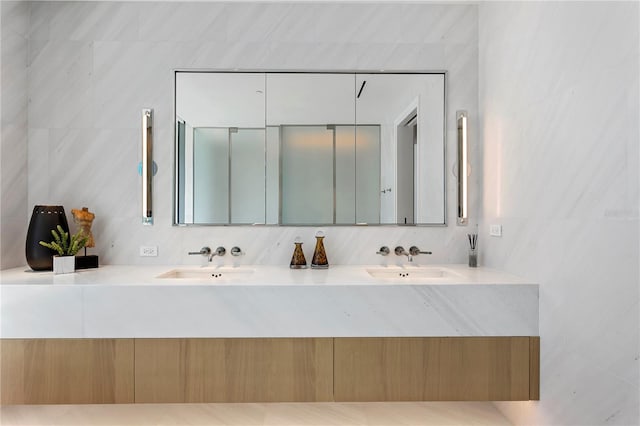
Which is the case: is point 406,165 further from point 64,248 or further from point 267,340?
point 64,248

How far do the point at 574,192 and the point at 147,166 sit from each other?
2.31 metres

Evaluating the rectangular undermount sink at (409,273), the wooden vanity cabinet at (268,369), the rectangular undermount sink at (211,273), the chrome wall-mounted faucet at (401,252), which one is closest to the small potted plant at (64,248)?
the wooden vanity cabinet at (268,369)

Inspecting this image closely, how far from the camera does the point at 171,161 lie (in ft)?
7.88

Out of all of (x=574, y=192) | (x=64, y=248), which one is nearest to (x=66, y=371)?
(x=64, y=248)

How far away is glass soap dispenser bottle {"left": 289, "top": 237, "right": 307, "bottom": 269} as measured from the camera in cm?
225

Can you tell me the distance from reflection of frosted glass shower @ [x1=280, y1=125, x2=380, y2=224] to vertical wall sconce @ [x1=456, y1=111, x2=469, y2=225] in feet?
1.74

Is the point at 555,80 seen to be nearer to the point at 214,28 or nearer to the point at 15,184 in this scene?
the point at 214,28

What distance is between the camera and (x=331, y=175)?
2.37 meters

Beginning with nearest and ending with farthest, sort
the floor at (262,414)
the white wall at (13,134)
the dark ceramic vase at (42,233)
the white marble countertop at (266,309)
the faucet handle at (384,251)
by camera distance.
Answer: the white marble countertop at (266,309)
the floor at (262,414)
the dark ceramic vase at (42,233)
the white wall at (13,134)
the faucet handle at (384,251)

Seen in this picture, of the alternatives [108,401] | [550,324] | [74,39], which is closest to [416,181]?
[550,324]

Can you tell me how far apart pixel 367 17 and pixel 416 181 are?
1107 millimetres

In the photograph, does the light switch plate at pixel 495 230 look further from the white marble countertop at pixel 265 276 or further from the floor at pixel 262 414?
the floor at pixel 262 414

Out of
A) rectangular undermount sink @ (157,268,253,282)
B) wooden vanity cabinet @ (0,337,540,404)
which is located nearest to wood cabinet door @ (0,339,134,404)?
wooden vanity cabinet @ (0,337,540,404)

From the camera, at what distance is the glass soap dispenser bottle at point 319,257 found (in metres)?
2.24
